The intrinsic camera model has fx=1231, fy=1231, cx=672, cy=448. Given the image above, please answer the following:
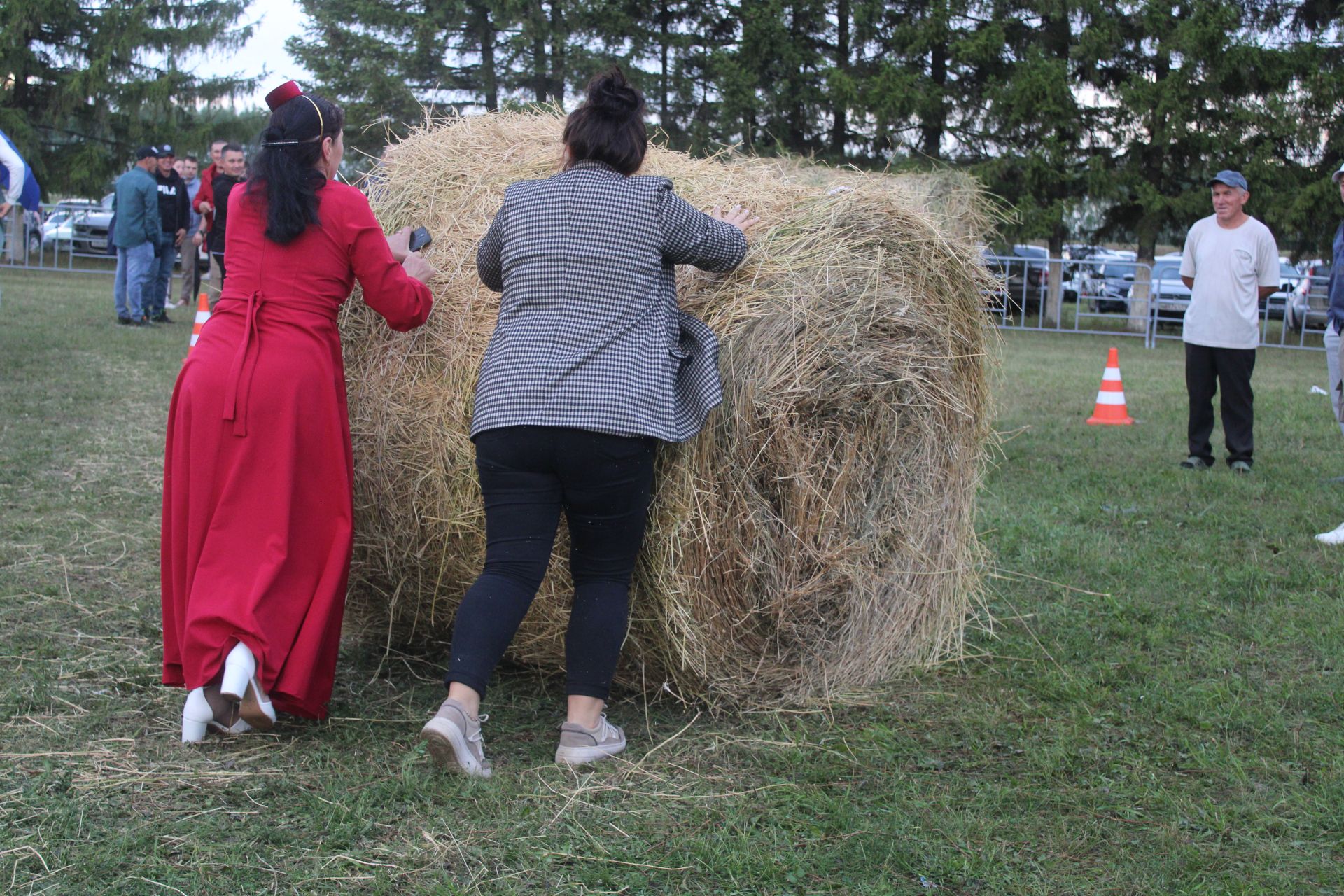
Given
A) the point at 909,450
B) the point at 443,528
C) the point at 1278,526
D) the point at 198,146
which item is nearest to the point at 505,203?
the point at 443,528

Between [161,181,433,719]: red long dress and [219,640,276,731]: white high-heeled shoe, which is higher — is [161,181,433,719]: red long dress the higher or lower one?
the higher one

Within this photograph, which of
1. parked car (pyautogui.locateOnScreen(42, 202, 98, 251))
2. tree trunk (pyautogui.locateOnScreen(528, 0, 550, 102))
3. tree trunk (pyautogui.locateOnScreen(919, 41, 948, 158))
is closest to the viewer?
parked car (pyautogui.locateOnScreen(42, 202, 98, 251))

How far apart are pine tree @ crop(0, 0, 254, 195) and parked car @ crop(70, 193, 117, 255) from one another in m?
1.64

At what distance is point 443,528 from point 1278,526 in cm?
471

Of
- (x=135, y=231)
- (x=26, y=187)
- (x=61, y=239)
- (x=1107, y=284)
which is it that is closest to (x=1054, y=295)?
(x=1107, y=284)

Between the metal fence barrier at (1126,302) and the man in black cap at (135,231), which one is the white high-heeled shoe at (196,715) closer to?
the man in black cap at (135,231)

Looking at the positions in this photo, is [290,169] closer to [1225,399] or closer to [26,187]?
[26,187]

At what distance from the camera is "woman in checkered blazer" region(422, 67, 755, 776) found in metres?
3.43

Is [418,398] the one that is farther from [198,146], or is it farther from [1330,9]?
[198,146]

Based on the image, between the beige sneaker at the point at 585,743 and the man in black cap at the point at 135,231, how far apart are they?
11.3m

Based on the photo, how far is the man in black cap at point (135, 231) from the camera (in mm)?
13102

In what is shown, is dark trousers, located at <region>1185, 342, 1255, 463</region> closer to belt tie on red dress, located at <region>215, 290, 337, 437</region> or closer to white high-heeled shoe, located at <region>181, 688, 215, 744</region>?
belt tie on red dress, located at <region>215, 290, 337, 437</region>

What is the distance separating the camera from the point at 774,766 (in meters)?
3.64

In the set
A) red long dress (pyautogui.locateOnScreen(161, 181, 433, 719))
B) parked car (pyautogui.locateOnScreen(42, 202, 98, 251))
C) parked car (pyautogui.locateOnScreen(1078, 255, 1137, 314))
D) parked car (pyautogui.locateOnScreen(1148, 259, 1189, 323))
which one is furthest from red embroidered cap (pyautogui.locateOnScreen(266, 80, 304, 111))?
parked car (pyautogui.locateOnScreen(42, 202, 98, 251))
